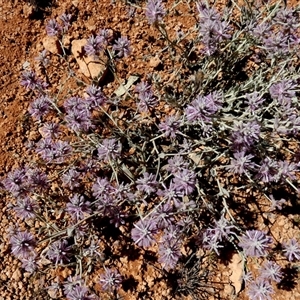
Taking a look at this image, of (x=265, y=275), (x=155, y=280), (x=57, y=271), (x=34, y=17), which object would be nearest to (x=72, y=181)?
(x=57, y=271)

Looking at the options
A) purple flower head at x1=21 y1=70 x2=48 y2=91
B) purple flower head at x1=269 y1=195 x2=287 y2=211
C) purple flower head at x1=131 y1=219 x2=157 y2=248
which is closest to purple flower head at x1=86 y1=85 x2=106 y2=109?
purple flower head at x1=21 y1=70 x2=48 y2=91

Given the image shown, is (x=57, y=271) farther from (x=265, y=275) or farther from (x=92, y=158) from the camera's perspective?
(x=265, y=275)

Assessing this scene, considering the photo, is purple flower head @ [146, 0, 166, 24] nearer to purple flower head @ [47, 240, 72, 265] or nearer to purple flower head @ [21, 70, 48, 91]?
purple flower head @ [21, 70, 48, 91]

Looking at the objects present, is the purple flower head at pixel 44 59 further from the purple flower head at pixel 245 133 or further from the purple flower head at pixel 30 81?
the purple flower head at pixel 245 133

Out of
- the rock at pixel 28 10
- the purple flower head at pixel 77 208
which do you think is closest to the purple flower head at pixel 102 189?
the purple flower head at pixel 77 208

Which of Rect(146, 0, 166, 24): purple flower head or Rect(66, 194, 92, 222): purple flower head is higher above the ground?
Rect(146, 0, 166, 24): purple flower head
